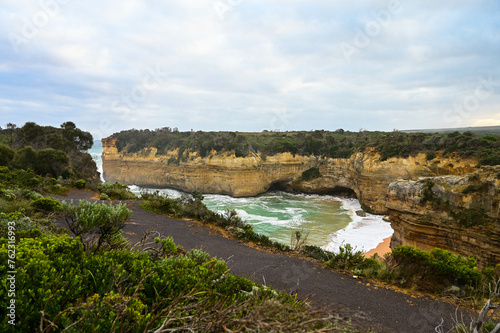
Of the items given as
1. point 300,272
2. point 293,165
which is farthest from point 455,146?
point 300,272

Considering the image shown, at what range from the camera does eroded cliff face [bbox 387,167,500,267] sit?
9.39 meters

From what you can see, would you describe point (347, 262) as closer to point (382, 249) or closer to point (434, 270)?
point (434, 270)

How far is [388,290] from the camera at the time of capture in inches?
235

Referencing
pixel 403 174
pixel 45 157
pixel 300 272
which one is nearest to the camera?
pixel 300 272

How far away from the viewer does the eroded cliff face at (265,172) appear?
23.8 m

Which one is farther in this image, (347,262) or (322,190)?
(322,190)

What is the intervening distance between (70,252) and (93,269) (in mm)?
570

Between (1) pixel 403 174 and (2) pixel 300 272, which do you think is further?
(1) pixel 403 174

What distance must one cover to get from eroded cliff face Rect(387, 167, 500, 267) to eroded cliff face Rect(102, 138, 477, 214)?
11619mm

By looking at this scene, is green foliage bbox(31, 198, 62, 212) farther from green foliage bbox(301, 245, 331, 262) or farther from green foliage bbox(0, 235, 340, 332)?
green foliage bbox(301, 245, 331, 262)

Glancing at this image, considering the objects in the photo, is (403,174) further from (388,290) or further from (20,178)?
(20,178)

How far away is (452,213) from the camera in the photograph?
1038 centimetres

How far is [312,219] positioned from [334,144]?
15.0m

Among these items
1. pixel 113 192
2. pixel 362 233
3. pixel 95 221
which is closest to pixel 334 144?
pixel 362 233
